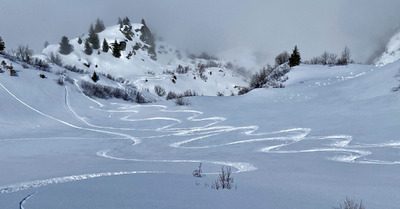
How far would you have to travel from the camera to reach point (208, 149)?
687 cm

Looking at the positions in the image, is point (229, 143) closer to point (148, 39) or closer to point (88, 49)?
point (88, 49)

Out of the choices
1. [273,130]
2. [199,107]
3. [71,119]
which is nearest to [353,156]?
[273,130]

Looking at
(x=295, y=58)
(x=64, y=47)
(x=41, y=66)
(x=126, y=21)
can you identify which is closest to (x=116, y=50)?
(x=64, y=47)

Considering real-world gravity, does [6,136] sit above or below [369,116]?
below

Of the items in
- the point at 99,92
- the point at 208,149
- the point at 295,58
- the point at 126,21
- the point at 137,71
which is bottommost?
the point at 208,149

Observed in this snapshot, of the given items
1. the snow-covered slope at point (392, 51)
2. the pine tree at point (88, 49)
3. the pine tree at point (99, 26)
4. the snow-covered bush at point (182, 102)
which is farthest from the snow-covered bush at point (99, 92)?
the snow-covered slope at point (392, 51)

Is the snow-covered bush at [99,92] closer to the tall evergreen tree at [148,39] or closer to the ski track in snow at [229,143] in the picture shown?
the ski track in snow at [229,143]

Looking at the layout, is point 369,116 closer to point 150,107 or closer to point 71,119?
point 150,107

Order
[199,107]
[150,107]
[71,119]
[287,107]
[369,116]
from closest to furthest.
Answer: [369,116] → [287,107] → [71,119] → [199,107] → [150,107]

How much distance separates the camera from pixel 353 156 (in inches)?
194

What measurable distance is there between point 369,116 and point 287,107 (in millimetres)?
4067

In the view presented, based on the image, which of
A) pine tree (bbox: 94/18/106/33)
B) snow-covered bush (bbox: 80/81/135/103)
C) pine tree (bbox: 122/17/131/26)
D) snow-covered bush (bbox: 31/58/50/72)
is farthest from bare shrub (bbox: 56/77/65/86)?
pine tree (bbox: 94/18/106/33)

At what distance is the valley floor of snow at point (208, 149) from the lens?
9.41 ft

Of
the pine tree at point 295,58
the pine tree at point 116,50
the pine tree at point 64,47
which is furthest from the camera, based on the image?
the pine tree at point 116,50
